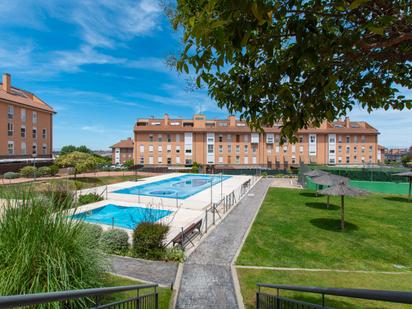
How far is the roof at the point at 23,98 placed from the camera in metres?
37.3

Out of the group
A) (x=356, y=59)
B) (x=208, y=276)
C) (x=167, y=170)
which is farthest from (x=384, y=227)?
(x=167, y=170)

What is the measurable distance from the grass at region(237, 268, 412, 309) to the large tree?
4.62 m

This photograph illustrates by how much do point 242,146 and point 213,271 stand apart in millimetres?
48506

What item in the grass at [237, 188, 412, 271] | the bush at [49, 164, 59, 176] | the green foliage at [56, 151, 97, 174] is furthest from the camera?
the bush at [49, 164, 59, 176]

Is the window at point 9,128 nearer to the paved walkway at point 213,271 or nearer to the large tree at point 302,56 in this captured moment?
the paved walkway at point 213,271

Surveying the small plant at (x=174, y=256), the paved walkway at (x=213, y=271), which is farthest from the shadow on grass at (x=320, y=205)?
the small plant at (x=174, y=256)

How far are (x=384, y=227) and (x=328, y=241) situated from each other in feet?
15.1

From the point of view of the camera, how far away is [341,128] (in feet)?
185

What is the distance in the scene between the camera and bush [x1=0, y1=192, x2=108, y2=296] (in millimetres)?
3992

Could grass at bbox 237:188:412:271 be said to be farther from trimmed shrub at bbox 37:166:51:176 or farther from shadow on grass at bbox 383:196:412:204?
trimmed shrub at bbox 37:166:51:176

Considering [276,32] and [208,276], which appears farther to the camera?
[208,276]

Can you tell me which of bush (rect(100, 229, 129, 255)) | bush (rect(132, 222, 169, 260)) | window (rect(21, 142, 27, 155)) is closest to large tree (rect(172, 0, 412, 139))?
bush (rect(132, 222, 169, 260))

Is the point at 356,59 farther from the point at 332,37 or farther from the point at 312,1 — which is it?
the point at 312,1

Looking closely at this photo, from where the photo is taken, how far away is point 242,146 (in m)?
54.8
